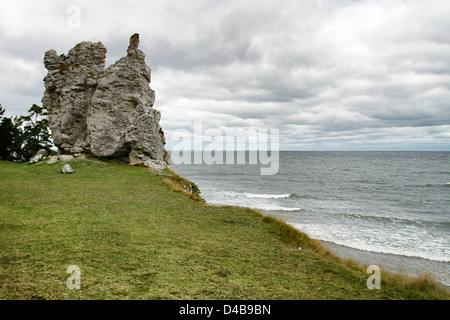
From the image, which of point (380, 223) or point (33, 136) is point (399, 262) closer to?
point (380, 223)

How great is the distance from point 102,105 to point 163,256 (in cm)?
3171

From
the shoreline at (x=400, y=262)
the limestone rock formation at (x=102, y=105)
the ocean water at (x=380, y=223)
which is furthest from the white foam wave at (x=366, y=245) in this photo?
the limestone rock formation at (x=102, y=105)

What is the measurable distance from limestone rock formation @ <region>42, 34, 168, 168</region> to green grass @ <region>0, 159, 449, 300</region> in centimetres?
1927

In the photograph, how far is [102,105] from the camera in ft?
113

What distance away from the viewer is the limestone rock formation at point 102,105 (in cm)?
3338

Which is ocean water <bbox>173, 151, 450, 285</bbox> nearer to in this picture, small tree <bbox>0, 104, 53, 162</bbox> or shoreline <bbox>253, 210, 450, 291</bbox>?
shoreline <bbox>253, 210, 450, 291</bbox>

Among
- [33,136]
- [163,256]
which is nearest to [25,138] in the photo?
[33,136]

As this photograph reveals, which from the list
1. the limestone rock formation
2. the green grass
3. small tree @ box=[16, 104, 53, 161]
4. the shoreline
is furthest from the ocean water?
small tree @ box=[16, 104, 53, 161]

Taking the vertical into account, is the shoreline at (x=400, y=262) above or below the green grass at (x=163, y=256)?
below

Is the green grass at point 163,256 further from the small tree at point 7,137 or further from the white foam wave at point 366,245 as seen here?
the small tree at point 7,137

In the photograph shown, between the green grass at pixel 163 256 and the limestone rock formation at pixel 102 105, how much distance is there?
1927cm

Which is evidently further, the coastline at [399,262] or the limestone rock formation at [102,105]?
the limestone rock formation at [102,105]

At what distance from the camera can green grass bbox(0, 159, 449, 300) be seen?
5.95m

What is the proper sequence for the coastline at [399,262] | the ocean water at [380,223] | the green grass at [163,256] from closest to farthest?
1. the green grass at [163,256]
2. the coastline at [399,262]
3. the ocean water at [380,223]
